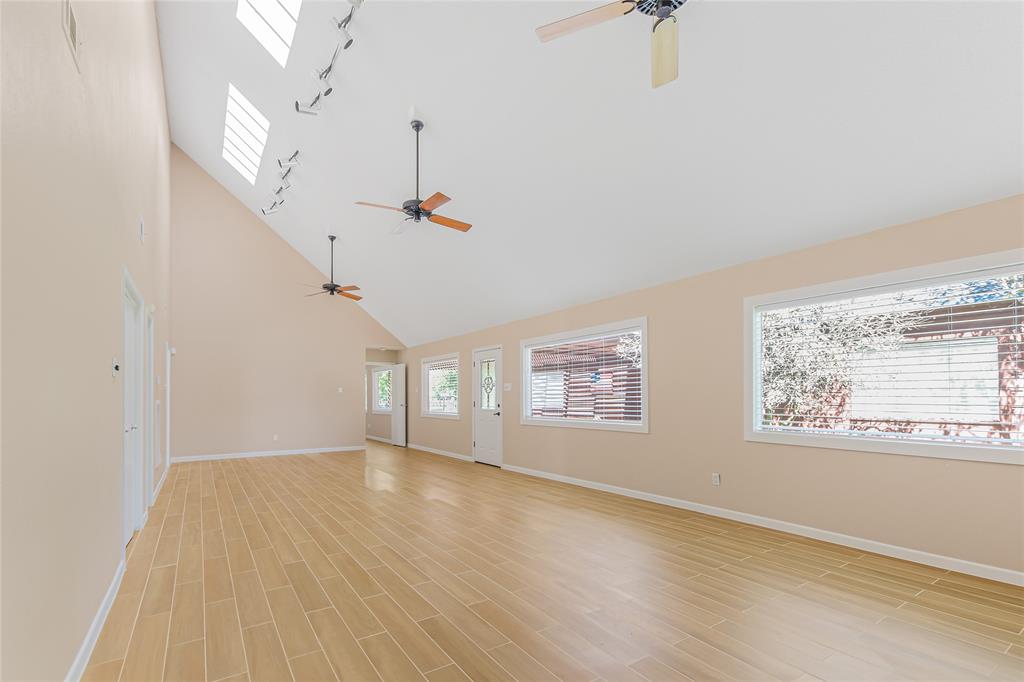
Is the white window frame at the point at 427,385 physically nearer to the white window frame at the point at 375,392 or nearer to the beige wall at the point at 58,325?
the white window frame at the point at 375,392

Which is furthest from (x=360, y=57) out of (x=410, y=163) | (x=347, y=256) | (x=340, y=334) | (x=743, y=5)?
(x=340, y=334)

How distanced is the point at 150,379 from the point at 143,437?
80 centimetres

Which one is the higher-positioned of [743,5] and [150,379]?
[743,5]

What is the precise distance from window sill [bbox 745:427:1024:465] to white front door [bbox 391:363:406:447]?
819 centimetres

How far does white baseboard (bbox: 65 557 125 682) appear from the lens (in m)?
2.10

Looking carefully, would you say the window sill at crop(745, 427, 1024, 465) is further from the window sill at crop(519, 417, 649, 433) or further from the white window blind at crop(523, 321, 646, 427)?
the white window blind at crop(523, 321, 646, 427)

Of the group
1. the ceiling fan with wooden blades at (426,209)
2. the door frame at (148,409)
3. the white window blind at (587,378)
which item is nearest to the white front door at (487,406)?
the white window blind at (587,378)

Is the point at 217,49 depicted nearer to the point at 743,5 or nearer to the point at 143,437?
the point at 143,437

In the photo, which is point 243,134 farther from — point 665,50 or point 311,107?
point 665,50

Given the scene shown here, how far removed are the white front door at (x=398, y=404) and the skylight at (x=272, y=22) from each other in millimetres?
7184

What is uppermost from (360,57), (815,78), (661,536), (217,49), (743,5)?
(217,49)

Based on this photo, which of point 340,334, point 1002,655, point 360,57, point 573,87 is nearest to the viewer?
point 1002,655

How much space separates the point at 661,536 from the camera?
4145 millimetres

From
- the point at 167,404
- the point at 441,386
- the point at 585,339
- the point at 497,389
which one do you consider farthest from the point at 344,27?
the point at 441,386
